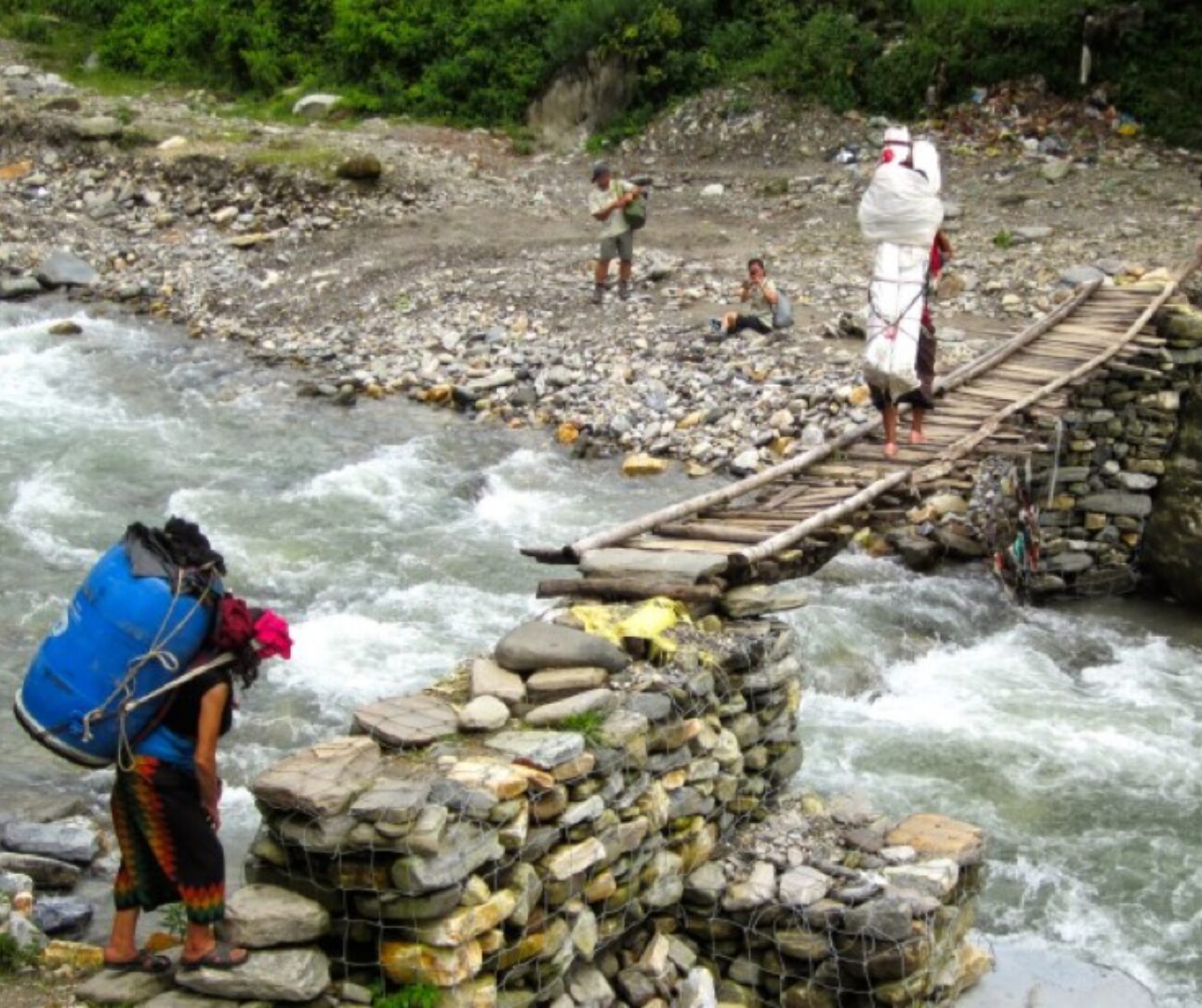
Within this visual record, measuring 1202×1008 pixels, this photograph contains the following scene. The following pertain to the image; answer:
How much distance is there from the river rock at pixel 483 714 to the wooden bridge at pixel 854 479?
1.36 m

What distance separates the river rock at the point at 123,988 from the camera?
4.68 meters

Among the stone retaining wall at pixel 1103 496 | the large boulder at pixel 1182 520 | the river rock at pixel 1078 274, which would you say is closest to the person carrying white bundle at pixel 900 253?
the stone retaining wall at pixel 1103 496

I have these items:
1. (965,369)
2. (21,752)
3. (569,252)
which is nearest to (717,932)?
(21,752)

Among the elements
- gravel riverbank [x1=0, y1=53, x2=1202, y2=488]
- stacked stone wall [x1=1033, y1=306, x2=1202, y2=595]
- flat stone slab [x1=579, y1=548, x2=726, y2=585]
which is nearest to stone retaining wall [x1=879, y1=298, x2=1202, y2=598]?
stacked stone wall [x1=1033, y1=306, x2=1202, y2=595]

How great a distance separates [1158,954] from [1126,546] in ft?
17.8

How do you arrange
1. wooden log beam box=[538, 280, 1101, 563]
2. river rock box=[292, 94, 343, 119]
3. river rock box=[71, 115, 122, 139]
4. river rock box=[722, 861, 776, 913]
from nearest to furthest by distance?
river rock box=[722, 861, 776, 913] < wooden log beam box=[538, 280, 1101, 563] < river rock box=[71, 115, 122, 139] < river rock box=[292, 94, 343, 119]

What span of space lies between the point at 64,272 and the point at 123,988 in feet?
46.8

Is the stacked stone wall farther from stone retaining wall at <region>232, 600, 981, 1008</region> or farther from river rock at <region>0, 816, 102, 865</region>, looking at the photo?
river rock at <region>0, 816, 102, 865</region>

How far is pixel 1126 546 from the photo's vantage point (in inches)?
471

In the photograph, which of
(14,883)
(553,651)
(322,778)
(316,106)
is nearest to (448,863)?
(322,778)

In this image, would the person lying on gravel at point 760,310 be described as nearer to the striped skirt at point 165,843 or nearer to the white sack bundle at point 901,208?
the white sack bundle at point 901,208

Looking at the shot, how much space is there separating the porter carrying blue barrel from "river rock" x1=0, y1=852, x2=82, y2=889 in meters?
2.11

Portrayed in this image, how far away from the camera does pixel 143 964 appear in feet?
16.0

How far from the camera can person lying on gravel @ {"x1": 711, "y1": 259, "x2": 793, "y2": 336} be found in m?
14.6
